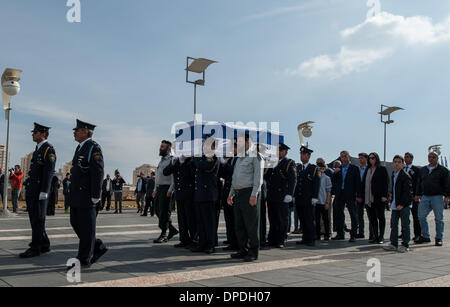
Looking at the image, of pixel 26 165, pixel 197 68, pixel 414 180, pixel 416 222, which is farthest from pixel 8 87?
pixel 26 165

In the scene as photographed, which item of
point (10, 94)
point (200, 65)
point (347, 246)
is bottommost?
point (347, 246)

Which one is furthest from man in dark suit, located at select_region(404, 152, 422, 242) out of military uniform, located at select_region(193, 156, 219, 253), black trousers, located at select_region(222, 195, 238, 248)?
military uniform, located at select_region(193, 156, 219, 253)

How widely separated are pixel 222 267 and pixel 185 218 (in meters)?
2.43

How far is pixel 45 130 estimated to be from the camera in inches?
286

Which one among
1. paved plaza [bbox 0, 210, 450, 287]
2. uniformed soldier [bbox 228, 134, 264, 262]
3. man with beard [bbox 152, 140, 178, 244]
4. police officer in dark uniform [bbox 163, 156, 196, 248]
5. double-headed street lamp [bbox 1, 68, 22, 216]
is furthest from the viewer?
double-headed street lamp [bbox 1, 68, 22, 216]

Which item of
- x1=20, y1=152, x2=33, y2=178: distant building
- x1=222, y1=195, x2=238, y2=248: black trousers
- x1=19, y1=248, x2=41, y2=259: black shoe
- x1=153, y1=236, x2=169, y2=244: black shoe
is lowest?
x1=153, y1=236, x2=169, y2=244: black shoe

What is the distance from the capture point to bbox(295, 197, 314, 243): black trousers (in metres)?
9.21

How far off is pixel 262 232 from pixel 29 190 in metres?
4.55

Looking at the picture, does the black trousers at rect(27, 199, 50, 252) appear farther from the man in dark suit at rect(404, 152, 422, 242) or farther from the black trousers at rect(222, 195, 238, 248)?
the man in dark suit at rect(404, 152, 422, 242)

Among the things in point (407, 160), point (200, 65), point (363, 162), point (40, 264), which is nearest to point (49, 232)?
point (40, 264)

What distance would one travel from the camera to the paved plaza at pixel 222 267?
511cm

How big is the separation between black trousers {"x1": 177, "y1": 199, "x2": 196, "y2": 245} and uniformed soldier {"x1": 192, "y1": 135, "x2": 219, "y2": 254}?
560 millimetres

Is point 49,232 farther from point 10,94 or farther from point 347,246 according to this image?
point 10,94
